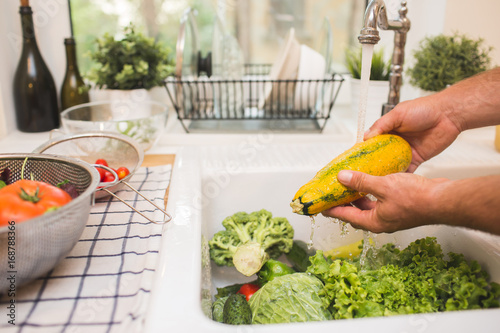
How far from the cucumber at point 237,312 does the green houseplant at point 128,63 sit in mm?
880

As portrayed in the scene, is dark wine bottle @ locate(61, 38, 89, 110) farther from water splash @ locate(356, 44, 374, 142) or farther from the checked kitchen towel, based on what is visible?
water splash @ locate(356, 44, 374, 142)

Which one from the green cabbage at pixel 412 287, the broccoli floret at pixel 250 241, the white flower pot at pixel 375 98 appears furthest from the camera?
the white flower pot at pixel 375 98

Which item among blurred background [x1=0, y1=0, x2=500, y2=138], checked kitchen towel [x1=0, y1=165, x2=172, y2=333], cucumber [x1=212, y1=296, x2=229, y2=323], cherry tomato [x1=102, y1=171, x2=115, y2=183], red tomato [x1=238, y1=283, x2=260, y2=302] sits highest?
blurred background [x1=0, y1=0, x2=500, y2=138]

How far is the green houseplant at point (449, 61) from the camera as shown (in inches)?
45.4

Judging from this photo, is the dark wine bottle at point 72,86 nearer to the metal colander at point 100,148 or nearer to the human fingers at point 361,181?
the metal colander at point 100,148

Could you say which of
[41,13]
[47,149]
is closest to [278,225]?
[47,149]

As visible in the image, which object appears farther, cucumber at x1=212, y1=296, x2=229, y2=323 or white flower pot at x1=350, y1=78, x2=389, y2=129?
white flower pot at x1=350, y1=78, x2=389, y2=129

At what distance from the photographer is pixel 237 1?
159 centimetres

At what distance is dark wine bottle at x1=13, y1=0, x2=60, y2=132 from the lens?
130 cm

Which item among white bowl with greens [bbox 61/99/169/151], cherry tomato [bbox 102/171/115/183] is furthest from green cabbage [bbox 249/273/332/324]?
white bowl with greens [bbox 61/99/169/151]

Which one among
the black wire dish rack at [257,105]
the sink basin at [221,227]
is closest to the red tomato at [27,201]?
the sink basin at [221,227]

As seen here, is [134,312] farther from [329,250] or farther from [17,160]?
[329,250]

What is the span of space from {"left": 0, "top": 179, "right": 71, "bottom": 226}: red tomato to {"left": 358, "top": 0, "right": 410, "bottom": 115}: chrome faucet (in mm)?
653

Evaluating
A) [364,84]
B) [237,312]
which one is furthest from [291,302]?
[364,84]
